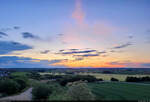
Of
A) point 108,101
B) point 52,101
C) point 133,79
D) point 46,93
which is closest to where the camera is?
point 108,101

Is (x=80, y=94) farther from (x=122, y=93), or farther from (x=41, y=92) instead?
(x=122, y=93)

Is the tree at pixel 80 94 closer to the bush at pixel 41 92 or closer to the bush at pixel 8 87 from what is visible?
the bush at pixel 41 92

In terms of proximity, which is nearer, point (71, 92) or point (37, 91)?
point (71, 92)

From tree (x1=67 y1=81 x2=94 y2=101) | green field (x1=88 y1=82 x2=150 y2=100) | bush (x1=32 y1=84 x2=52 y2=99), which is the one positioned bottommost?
green field (x1=88 y1=82 x2=150 y2=100)

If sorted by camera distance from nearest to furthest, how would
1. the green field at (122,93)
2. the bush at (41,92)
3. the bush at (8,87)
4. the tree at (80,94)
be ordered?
the tree at (80,94) < the bush at (41,92) < the green field at (122,93) < the bush at (8,87)

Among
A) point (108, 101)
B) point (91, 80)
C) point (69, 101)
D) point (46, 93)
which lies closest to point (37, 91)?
point (46, 93)

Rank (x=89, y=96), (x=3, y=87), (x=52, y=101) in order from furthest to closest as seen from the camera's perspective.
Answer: (x=3, y=87)
(x=89, y=96)
(x=52, y=101)

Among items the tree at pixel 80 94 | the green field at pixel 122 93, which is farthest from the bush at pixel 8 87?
the tree at pixel 80 94

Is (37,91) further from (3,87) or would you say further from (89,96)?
(3,87)

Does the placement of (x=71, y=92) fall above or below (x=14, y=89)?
above

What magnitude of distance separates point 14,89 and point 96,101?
30251mm

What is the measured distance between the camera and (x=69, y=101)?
16219 millimetres

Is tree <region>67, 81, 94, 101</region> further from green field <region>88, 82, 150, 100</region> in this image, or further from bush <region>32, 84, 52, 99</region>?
bush <region>32, 84, 52, 99</region>

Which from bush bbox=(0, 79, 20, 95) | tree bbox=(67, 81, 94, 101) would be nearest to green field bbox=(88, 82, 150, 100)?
tree bbox=(67, 81, 94, 101)
